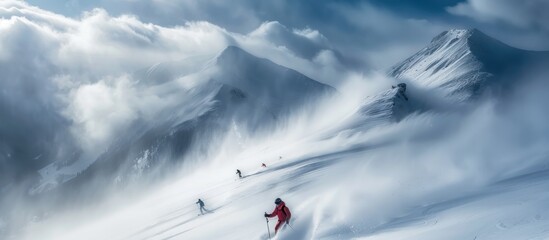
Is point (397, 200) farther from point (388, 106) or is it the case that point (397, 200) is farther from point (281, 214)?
point (388, 106)

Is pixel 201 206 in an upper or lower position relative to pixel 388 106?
lower

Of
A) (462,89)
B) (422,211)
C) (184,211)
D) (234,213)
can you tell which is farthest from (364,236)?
(462,89)

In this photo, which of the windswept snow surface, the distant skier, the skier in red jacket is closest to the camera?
the windswept snow surface

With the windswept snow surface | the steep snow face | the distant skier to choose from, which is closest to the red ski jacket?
the windswept snow surface

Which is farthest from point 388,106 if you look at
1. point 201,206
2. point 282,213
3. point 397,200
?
point 282,213

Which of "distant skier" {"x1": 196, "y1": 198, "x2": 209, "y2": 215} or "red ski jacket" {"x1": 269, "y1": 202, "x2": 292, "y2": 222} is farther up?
"distant skier" {"x1": 196, "y1": 198, "x2": 209, "y2": 215}

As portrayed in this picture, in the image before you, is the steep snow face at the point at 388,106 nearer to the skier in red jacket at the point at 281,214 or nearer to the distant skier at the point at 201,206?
the distant skier at the point at 201,206

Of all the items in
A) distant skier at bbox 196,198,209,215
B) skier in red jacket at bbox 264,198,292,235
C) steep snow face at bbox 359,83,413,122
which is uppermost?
steep snow face at bbox 359,83,413,122

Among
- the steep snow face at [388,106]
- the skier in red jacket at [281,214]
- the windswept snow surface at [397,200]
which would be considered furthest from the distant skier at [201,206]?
the steep snow face at [388,106]

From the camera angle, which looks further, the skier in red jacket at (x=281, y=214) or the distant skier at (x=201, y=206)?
the distant skier at (x=201, y=206)

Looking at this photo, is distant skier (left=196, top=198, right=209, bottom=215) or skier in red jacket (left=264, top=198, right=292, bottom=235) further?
distant skier (left=196, top=198, right=209, bottom=215)

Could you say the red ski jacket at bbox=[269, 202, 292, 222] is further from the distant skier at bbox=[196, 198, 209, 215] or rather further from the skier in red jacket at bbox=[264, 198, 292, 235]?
the distant skier at bbox=[196, 198, 209, 215]

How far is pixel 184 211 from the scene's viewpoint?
43.6 m

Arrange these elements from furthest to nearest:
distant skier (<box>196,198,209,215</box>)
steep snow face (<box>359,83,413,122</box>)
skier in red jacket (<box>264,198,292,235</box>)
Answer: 1. steep snow face (<box>359,83,413,122</box>)
2. distant skier (<box>196,198,209,215</box>)
3. skier in red jacket (<box>264,198,292,235</box>)
